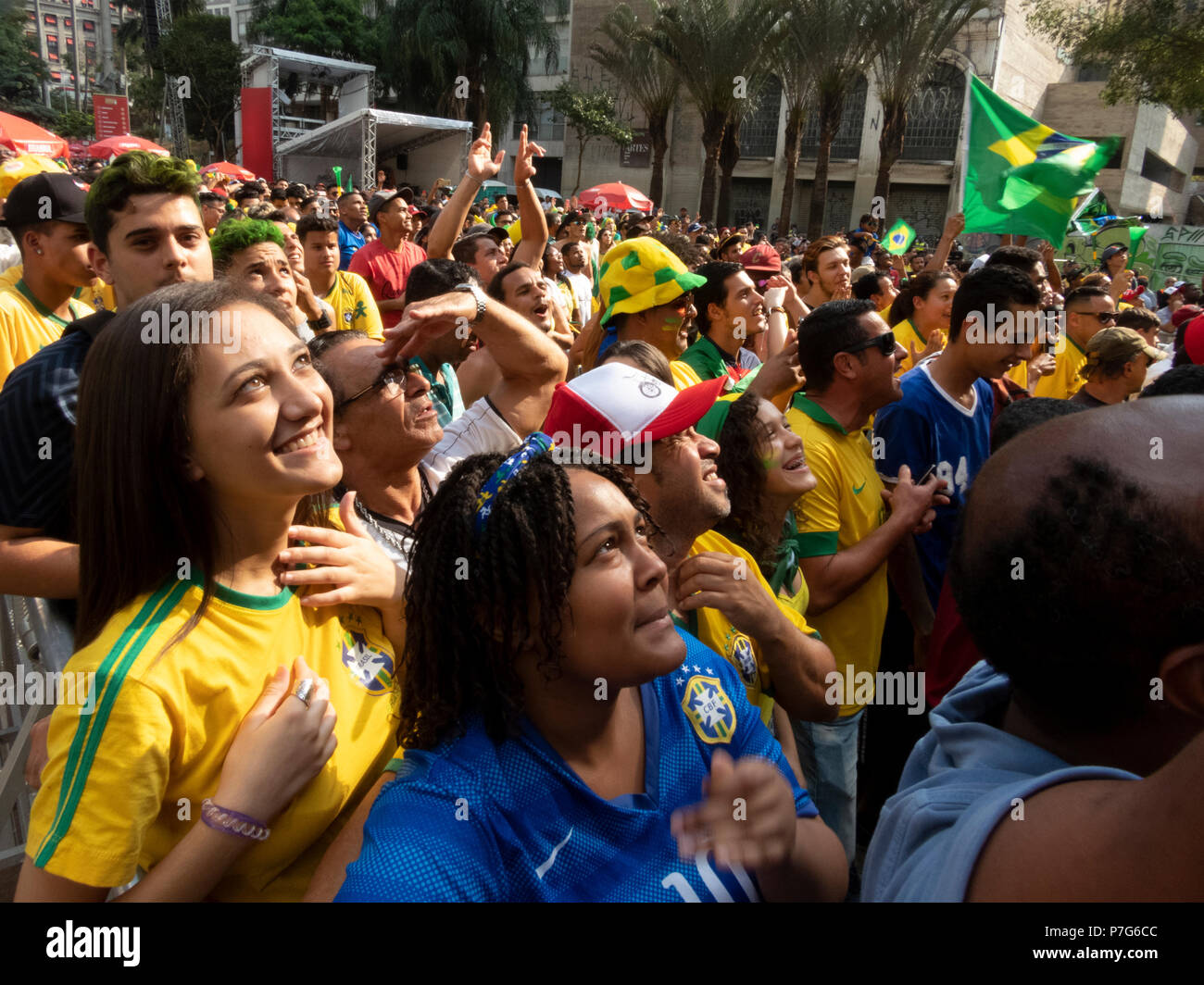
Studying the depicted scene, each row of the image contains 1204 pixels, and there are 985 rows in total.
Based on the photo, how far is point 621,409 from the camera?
7.11 feet

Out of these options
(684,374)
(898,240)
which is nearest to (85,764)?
(684,374)

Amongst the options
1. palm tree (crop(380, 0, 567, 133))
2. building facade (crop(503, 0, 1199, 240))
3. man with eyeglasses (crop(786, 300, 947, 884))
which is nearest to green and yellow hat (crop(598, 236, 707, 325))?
man with eyeglasses (crop(786, 300, 947, 884))

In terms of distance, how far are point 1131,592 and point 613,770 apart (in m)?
0.86

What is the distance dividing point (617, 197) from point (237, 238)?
21.1 m

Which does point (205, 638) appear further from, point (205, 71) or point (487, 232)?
point (205, 71)

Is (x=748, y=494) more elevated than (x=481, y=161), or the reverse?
(x=481, y=161)

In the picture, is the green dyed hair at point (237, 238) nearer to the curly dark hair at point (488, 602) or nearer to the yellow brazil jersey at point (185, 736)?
the yellow brazil jersey at point (185, 736)

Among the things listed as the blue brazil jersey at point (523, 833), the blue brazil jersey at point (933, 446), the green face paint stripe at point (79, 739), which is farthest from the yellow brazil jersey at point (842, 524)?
the green face paint stripe at point (79, 739)

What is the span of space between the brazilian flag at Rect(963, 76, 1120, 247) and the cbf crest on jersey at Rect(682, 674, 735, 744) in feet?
17.5

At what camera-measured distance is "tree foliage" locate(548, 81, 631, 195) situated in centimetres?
3853

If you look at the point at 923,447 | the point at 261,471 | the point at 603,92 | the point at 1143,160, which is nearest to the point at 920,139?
the point at 1143,160

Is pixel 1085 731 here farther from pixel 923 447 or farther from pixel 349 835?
pixel 923 447

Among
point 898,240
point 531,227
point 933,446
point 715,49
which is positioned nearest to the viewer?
point 933,446

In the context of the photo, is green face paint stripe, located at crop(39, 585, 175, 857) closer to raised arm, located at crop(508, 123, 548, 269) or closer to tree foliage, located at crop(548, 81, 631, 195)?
raised arm, located at crop(508, 123, 548, 269)
